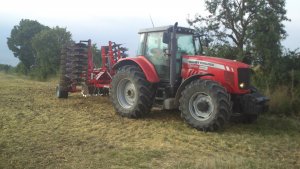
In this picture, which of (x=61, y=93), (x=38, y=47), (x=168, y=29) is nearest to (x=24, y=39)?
(x=38, y=47)

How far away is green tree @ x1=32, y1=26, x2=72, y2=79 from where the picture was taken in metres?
27.0

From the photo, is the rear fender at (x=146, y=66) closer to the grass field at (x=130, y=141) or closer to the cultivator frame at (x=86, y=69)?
the grass field at (x=130, y=141)

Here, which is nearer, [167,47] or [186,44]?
[167,47]

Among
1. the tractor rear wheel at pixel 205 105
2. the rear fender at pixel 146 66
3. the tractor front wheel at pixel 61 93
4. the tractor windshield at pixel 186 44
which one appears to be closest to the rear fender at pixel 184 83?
the tractor rear wheel at pixel 205 105

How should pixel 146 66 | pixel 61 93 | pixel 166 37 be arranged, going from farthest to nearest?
pixel 61 93 < pixel 146 66 < pixel 166 37

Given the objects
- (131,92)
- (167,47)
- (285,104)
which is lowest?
(285,104)

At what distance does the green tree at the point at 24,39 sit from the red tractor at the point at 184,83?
90.8ft

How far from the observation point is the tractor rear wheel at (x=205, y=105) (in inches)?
330

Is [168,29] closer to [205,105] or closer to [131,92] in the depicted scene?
[131,92]

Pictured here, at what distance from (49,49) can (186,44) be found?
20.4 metres

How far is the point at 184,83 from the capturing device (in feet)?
29.8

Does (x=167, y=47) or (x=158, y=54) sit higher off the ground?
(x=167, y=47)

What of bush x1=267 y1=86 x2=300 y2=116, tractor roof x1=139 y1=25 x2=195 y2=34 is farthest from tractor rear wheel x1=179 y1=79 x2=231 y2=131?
bush x1=267 y1=86 x2=300 y2=116

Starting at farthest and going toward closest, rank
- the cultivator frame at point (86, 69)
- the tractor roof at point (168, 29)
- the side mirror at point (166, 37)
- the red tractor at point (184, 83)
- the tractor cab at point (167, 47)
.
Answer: the cultivator frame at point (86, 69) → the tractor roof at point (168, 29) → the tractor cab at point (167, 47) → the side mirror at point (166, 37) → the red tractor at point (184, 83)
